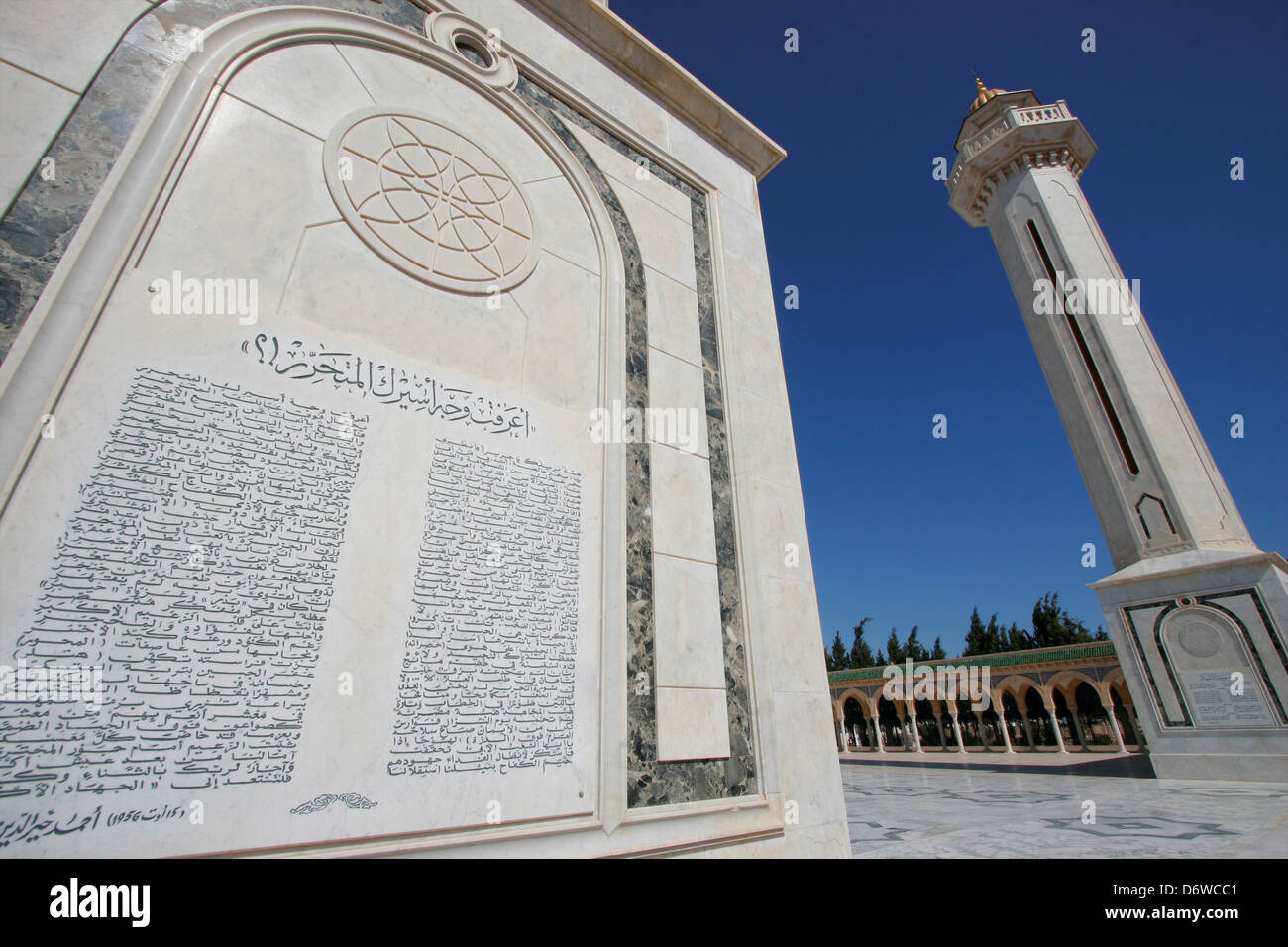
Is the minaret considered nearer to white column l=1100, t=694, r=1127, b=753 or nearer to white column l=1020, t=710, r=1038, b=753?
white column l=1100, t=694, r=1127, b=753

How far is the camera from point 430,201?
298cm

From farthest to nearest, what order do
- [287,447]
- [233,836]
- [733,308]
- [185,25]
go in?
1. [733,308]
2. [185,25]
3. [287,447]
4. [233,836]

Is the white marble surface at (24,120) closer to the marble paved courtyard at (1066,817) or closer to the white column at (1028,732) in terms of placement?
the marble paved courtyard at (1066,817)

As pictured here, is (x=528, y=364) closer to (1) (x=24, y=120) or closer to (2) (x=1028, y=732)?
(1) (x=24, y=120)

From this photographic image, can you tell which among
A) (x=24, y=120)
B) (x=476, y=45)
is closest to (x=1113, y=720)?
(x=476, y=45)

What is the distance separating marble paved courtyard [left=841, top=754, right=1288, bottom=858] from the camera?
4.09 metres

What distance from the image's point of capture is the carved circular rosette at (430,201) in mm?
2723

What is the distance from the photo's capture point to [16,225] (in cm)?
191

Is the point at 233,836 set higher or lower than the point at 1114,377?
lower

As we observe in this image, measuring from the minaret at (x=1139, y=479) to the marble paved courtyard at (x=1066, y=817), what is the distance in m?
1.04

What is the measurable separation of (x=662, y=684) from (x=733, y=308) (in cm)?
273

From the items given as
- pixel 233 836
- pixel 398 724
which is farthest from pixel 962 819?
pixel 233 836
